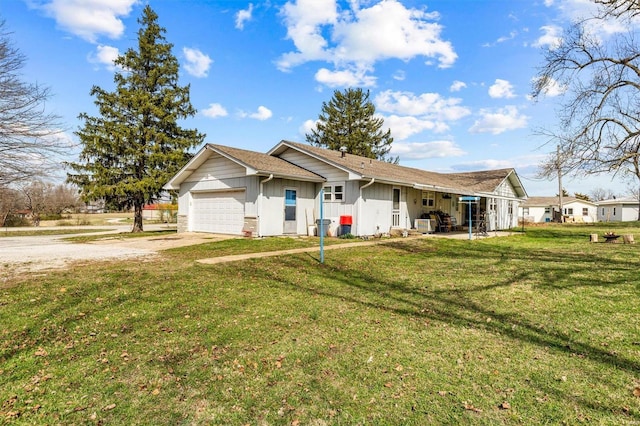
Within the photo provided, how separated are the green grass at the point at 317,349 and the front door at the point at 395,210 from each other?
378 inches

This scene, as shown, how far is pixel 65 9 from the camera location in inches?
469

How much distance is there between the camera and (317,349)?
4.10 metres

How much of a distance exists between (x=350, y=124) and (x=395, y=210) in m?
25.8

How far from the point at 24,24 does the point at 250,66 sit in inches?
377

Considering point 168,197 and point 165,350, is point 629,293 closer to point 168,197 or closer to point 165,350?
point 165,350

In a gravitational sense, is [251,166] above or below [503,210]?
above

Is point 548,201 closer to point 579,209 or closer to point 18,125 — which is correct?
point 579,209

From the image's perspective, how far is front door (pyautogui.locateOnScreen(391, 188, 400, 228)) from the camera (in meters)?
17.5

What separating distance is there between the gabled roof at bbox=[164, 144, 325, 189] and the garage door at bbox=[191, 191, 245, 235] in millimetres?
1544

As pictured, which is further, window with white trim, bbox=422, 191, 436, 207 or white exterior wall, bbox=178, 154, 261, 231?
window with white trim, bbox=422, 191, 436, 207

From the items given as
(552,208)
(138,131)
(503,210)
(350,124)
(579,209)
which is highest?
(350,124)

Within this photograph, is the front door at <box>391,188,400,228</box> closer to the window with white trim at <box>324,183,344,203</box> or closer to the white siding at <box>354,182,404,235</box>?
the white siding at <box>354,182,404,235</box>

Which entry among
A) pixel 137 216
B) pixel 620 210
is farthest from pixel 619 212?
pixel 137 216

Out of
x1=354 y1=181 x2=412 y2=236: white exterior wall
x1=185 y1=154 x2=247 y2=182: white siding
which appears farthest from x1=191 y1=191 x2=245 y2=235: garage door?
x1=354 y1=181 x2=412 y2=236: white exterior wall
